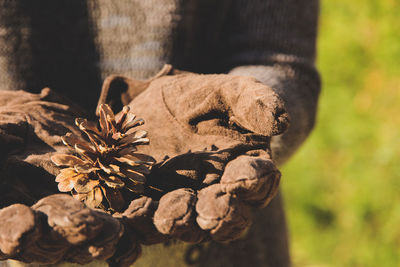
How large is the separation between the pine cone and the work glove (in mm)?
45

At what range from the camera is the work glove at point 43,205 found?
600 millimetres

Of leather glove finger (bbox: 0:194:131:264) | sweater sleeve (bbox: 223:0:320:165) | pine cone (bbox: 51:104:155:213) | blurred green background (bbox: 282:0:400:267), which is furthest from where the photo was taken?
blurred green background (bbox: 282:0:400:267)

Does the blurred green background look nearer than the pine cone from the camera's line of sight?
No

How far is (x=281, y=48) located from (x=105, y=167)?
662 mm

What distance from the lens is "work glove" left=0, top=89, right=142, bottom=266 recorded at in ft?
1.97

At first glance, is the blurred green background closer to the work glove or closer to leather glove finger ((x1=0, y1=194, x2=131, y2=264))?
the work glove

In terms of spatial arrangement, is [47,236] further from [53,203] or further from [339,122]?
[339,122]

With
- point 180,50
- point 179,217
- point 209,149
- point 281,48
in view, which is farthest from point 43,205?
point 281,48

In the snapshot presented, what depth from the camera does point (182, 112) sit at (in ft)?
2.79

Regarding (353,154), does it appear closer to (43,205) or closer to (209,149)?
(209,149)

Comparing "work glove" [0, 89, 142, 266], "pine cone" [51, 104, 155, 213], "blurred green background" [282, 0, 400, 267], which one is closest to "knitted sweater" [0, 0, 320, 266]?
"work glove" [0, 89, 142, 266]

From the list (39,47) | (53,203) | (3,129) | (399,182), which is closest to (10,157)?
(3,129)

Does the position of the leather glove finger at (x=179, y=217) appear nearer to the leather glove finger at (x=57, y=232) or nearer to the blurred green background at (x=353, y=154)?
the leather glove finger at (x=57, y=232)

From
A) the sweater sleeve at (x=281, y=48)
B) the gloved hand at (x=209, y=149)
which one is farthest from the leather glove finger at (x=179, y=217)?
the sweater sleeve at (x=281, y=48)
